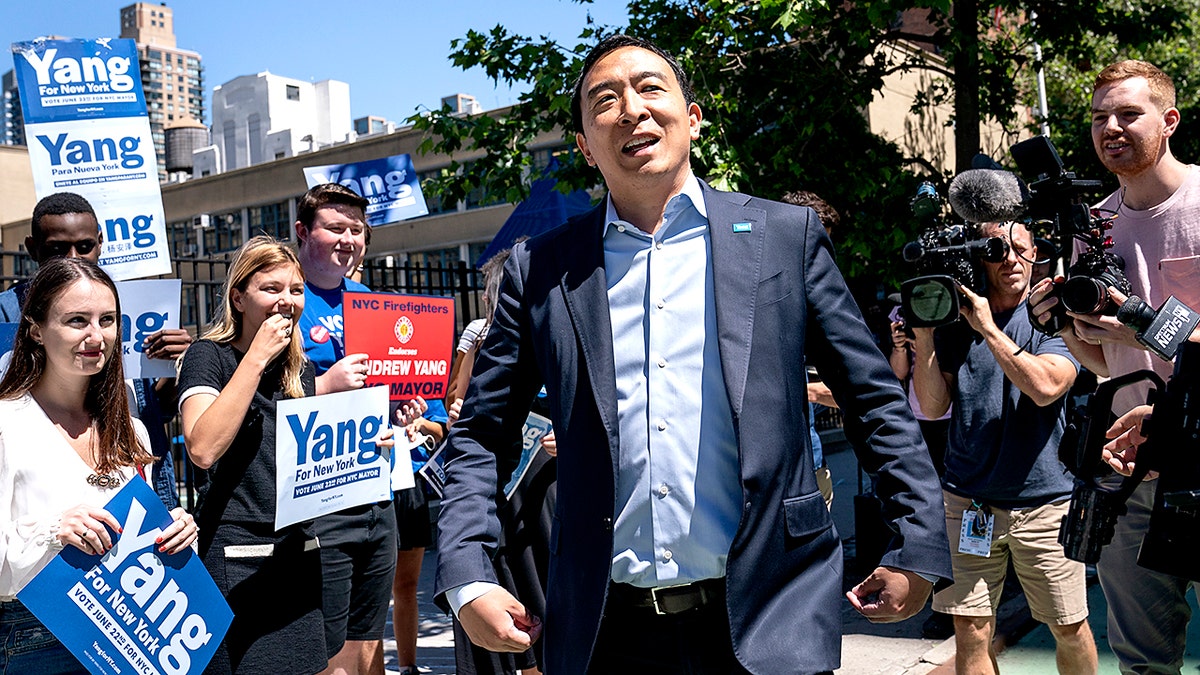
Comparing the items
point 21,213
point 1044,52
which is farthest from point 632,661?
point 21,213

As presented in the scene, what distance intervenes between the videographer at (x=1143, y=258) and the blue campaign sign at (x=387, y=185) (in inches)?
261

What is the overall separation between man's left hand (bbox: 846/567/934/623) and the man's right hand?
66 cm

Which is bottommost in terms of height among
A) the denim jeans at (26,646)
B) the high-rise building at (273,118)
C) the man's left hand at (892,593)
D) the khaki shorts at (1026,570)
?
the khaki shorts at (1026,570)

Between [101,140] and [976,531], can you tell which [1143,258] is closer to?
[976,531]

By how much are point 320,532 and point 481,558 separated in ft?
6.52

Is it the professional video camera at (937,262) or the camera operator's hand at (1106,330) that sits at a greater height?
the professional video camera at (937,262)

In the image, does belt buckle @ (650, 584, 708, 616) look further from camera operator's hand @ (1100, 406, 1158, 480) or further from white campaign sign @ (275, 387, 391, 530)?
white campaign sign @ (275, 387, 391, 530)

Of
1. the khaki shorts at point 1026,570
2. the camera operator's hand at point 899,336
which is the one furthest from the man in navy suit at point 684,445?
the camera operator's hand at point 899,336

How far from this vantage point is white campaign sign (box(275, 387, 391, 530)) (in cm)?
392

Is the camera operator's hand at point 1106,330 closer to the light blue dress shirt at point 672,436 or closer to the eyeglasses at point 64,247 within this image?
the light blue dress shirt at point 672,436

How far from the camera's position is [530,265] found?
2.60 metres

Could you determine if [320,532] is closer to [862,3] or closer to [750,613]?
[750,613]

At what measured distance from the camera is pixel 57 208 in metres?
4.39

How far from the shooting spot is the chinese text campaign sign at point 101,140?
531 cm
